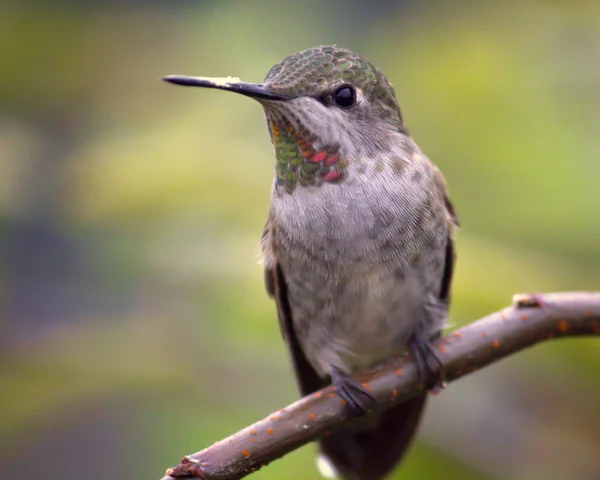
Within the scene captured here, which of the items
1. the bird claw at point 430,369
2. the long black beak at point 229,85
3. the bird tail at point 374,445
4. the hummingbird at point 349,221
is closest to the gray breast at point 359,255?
the hummingbird at point 349,221

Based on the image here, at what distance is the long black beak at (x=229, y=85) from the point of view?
133 cm

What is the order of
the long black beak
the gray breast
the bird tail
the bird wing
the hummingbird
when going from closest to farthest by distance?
1. the long black beak
2. the hummingbird
3. the gray breast
4. the bird wing
5. the bird tail

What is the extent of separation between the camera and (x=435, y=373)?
1.86 meters

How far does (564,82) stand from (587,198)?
77cm

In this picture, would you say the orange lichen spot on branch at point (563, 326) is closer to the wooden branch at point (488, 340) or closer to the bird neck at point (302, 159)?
the wooden branch at point (488, 340)

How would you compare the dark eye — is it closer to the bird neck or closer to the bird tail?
the bird neck

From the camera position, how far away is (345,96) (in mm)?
1720

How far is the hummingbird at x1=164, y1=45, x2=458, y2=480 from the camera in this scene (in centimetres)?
167

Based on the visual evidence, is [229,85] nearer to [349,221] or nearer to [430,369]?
[349,221]

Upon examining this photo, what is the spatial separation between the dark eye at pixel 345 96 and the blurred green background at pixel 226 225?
82cm

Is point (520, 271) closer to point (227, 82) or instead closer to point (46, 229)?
point (227, 82)

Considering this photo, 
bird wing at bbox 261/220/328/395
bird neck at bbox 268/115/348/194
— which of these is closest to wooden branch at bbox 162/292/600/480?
bird wing at bbox 261/220/328/395

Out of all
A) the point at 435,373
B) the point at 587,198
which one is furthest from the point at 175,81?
the point at 587,198

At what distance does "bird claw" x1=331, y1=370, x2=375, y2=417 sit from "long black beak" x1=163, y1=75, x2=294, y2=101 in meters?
0.70
